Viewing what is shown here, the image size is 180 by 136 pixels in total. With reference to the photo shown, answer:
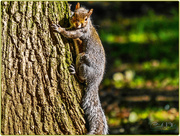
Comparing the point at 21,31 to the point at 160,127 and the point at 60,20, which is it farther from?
the point at 160,127

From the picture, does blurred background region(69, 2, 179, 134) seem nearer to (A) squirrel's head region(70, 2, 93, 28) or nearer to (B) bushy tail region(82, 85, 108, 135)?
(A) squirrel's head region(70, 2, 93, 28)

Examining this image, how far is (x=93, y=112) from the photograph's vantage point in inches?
101

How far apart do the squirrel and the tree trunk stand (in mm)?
122

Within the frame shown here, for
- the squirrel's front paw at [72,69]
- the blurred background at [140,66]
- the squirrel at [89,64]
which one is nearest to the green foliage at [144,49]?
the blurred background at [140,66]

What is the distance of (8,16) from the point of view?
2340 millimetres

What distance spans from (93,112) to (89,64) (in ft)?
1.52

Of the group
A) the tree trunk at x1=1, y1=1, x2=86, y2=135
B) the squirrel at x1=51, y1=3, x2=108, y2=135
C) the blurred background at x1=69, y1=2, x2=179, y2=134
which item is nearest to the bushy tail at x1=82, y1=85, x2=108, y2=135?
the squirrel at x1=51, y1=3, x2=108, y2=135

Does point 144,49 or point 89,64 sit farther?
point 144,49

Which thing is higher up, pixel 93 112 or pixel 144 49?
pixel 144 49

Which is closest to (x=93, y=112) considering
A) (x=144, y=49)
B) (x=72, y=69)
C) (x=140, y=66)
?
(x=72, y=69)

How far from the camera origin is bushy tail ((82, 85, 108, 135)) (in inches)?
99.6

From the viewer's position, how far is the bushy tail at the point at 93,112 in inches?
99.6

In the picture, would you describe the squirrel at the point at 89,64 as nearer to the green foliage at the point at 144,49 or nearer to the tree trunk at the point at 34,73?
the tree trunk at the point at 34,73

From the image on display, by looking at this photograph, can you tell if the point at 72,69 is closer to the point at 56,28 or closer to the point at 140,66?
the point at 56,28
